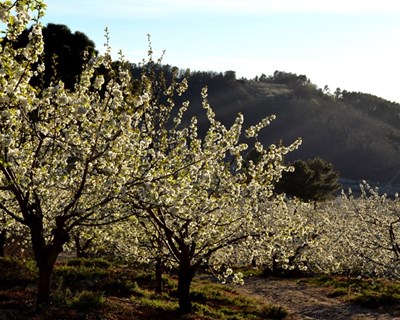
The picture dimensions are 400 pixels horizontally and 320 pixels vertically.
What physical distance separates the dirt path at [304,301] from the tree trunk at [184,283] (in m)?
6.92

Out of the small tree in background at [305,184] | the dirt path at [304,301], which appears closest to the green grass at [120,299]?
the dirt path at [304,301]

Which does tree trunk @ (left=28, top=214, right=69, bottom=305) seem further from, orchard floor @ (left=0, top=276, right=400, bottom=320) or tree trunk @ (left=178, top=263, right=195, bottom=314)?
tree trunk @ (left=178, top=263, right=195, bottom=314)

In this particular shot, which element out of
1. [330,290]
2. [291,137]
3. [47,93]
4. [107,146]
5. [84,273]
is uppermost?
[291,137]

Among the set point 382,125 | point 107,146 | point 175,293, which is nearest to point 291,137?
point 382,125

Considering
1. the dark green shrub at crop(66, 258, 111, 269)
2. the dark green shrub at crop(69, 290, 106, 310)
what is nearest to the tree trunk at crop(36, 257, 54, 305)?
the dark green shrub at crop(69, 290, 106, 310)

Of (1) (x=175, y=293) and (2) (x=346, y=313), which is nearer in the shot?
(1) (x=175, y=293)

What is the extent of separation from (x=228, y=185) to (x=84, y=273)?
11946mm

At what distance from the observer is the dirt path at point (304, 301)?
77.4 feet

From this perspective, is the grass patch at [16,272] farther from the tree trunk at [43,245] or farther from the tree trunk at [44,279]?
the tree trunk at [43,245]

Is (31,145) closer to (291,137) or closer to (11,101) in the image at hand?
(11,101)

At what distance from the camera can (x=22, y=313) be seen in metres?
12.7

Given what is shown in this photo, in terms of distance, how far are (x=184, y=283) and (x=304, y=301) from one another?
14.1 m

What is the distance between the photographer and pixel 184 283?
16.7 meters

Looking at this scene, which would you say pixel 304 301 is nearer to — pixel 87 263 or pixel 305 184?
pixel 87 263
